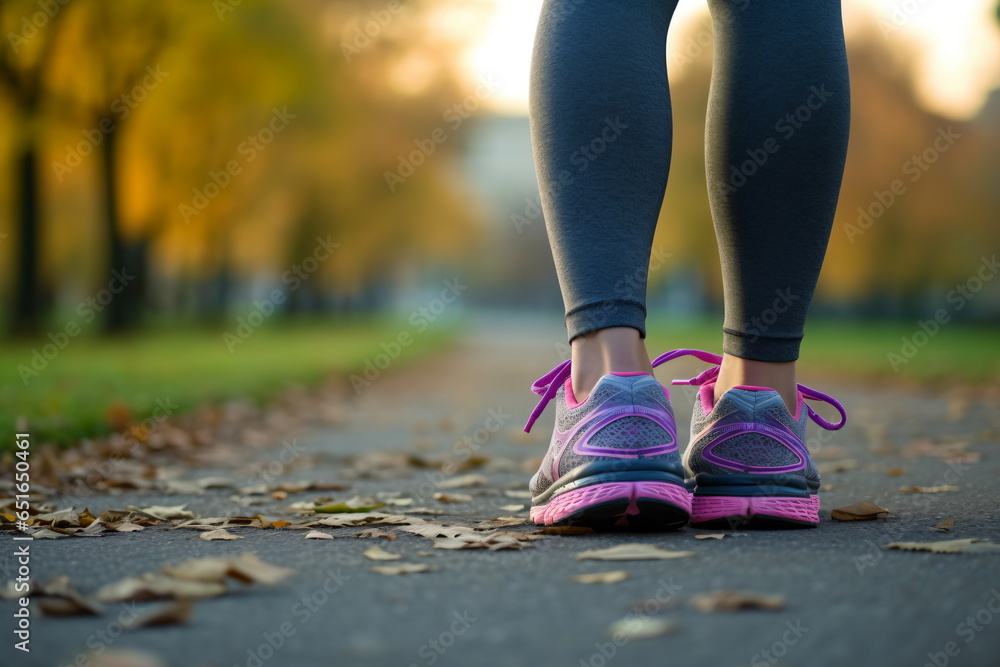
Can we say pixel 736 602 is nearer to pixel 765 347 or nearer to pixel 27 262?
pixel 765 347

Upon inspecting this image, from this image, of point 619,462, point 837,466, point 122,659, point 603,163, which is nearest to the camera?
point 122,659

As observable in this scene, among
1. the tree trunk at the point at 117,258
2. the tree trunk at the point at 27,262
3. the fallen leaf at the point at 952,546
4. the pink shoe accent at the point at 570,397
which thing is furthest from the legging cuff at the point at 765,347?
the tree trunk at the point at 27,262

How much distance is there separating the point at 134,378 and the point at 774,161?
6079 mm

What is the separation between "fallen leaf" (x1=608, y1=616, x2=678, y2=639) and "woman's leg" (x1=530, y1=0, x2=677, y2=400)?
0.68 m

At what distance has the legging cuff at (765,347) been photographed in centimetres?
182

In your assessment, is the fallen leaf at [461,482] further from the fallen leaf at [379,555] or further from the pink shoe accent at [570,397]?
the fallen leaf at [379,555]

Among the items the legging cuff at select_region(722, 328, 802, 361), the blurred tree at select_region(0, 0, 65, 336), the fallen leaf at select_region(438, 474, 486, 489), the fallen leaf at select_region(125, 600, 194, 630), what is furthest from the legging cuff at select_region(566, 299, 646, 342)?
the blurred tree at select_region(0, 0, 65, 336)

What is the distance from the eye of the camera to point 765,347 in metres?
1.83

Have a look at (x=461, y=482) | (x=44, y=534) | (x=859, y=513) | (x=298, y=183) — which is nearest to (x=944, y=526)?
(x=859, y=513)

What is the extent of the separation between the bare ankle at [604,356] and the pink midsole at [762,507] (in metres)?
0.29

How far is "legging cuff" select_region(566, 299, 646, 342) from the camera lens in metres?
1.69

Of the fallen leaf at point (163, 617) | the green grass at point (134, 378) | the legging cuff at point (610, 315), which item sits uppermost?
the legging cuff at point (610, 315)

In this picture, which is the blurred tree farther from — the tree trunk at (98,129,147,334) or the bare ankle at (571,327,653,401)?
the bare ankle at (571,327,653,401)

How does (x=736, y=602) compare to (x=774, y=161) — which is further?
(x=774, y=161)
